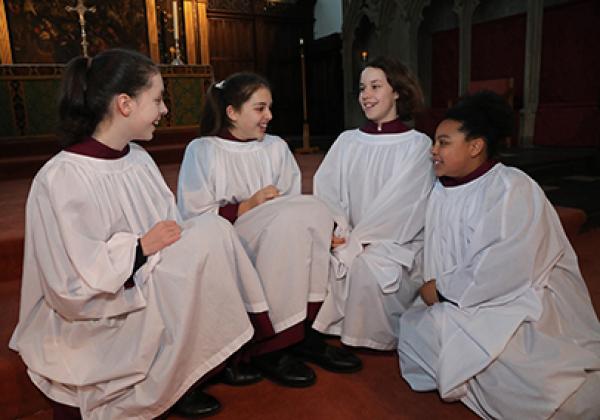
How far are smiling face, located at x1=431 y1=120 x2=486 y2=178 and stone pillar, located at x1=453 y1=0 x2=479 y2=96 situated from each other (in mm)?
6465

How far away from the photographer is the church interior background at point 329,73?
2405mm

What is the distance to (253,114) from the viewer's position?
7.97 feet

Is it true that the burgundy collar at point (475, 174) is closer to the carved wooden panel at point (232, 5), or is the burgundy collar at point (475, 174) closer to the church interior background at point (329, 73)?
the church interior background at point (329, 73)

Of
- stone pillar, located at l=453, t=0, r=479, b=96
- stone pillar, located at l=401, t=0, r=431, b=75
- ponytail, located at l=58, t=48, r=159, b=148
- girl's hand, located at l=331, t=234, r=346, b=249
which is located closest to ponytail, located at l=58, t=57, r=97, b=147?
ponytail, located at l=58, t=48, r=159, b=148

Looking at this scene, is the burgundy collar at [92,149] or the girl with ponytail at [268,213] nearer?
the burgundy collar at [92,149]

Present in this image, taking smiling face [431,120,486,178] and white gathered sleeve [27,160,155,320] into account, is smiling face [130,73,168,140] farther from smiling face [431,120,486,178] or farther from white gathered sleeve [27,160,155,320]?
smiling face [431,120,486,178]

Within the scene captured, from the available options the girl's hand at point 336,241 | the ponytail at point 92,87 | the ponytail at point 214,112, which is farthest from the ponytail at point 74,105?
the girl's hand at point 336,241

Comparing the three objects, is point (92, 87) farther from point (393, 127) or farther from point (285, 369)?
point (393, 127)

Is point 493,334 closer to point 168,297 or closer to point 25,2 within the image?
point 168,297

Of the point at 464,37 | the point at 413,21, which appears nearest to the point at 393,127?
the point at 464,37

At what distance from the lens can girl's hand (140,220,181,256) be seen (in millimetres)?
1672

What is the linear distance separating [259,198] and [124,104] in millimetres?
770

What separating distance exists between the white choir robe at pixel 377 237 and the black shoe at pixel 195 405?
614 mm

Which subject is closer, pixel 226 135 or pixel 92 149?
pixel 92 149
